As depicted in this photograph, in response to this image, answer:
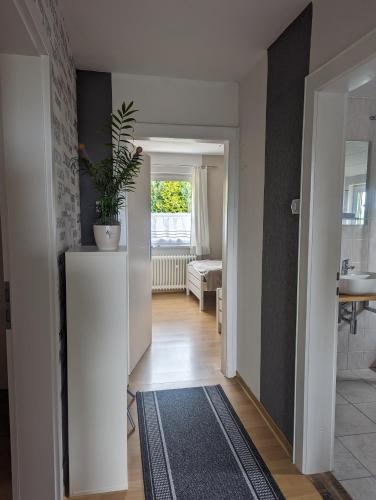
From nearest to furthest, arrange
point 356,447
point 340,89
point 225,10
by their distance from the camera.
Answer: point 340,89, point 225,10, point 356,447

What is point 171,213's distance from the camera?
20.6 ft

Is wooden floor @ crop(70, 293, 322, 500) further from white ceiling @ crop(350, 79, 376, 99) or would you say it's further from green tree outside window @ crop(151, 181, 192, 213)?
white ceiling @ crop(350, 79, 376, 99)

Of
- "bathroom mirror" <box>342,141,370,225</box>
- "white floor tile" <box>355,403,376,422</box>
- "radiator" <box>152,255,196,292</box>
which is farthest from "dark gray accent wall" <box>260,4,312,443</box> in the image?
"radiator" <box>152,255,196,292</box>

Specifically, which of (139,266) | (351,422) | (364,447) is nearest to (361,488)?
(364,447)

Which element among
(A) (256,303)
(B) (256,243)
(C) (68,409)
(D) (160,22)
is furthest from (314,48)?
(C) (68,409)

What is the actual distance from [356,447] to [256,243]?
1.41m

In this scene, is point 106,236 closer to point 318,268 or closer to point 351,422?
point 318,268

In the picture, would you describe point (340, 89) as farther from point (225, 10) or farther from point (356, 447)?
point (356, 447)

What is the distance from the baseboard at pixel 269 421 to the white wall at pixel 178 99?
6.90 feet

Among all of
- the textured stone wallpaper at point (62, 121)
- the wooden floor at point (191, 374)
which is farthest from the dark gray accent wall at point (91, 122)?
the wooden floor at point (191, 374)

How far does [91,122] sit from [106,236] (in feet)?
4.35

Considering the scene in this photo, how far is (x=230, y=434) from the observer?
2.27 meters

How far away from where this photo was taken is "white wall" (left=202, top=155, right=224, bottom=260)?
625 centimetres

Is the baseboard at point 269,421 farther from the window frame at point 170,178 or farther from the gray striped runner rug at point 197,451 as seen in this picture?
the window frame at point 170,178
